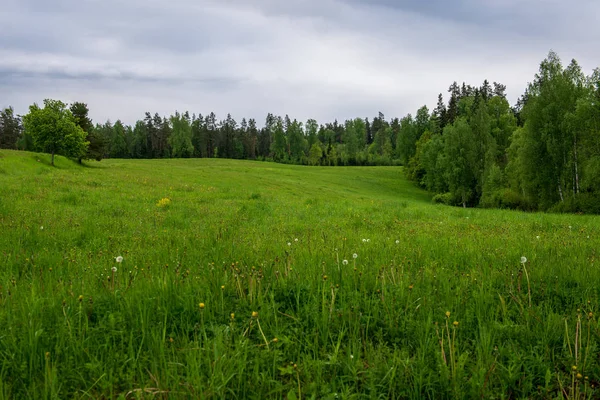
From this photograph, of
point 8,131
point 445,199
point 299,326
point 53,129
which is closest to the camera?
point 299,326

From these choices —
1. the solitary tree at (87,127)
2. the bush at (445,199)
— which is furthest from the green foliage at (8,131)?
the bush at (445,199)

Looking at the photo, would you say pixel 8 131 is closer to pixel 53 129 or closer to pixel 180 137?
pixel 180 137

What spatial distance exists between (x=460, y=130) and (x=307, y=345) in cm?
5394

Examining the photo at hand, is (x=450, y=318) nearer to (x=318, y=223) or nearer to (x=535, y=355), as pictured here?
(x=535, y=355)

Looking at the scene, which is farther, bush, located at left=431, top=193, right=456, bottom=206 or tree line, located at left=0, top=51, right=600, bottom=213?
bush, located at left=431, top=193, right=456, bottom=206

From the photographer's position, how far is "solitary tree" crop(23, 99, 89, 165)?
47.6 m

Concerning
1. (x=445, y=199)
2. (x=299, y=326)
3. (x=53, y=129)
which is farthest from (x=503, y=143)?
(x=53, y=129)

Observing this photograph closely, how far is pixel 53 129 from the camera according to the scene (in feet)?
156

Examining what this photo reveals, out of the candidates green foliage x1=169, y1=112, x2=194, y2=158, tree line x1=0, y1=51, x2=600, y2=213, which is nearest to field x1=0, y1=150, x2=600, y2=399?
tree line x1=0, y1=51, x2=600, y2=213

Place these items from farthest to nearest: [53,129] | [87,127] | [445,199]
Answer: [87,127] < [445,199] < [53,129]

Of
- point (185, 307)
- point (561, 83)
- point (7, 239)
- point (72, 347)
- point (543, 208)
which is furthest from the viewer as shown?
point (543, 208)

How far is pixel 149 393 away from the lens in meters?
2.21

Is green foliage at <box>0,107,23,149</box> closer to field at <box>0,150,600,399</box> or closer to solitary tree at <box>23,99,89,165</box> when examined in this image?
solitary tree at <box>23,99,89,165</box>

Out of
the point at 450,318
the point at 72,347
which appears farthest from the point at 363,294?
the point at 72,347
